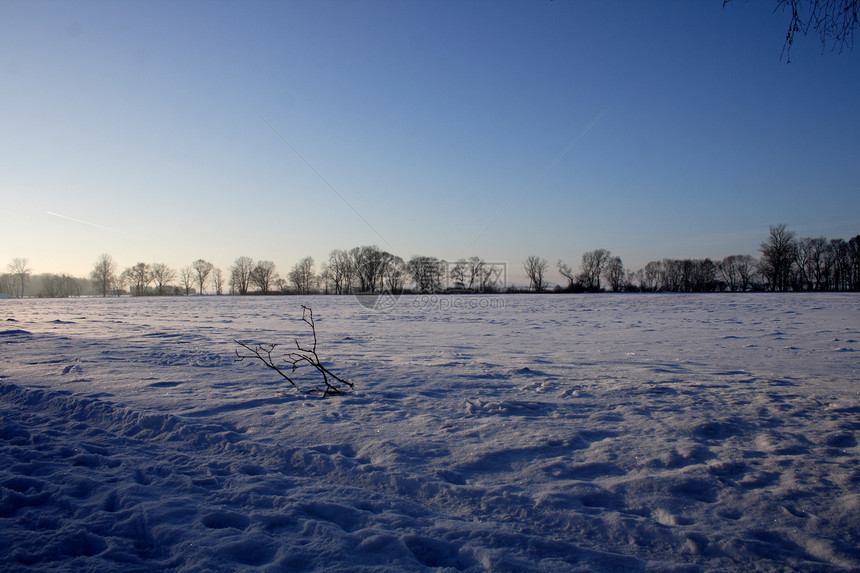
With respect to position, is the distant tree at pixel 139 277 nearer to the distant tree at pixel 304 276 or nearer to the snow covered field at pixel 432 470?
the distant tree at pixel 304 276

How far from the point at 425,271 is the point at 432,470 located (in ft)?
288

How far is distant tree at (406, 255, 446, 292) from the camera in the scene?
86000 mm

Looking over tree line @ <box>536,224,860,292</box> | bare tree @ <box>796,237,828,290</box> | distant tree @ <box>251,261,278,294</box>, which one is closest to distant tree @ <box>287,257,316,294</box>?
distant tree @ <box>251,261,278,294</box>

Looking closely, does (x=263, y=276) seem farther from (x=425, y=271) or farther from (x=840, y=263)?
(x=840, y=263)

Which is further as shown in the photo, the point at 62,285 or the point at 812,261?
the point at 62,285

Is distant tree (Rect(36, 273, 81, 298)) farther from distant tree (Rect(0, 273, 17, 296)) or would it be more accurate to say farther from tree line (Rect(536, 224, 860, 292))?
tree line (Rect(536, 224, 860, 292))

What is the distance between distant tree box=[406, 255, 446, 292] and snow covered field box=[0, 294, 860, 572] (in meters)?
77.5

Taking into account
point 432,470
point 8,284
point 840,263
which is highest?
point 840,263

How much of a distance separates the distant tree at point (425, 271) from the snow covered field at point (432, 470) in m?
77.5

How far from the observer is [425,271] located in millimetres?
90688

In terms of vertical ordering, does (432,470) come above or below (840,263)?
below

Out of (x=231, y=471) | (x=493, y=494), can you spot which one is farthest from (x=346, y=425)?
(x=493, y=494)

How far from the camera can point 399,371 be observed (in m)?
6.63

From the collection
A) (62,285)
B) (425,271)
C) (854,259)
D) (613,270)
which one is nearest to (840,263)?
(854,259)
